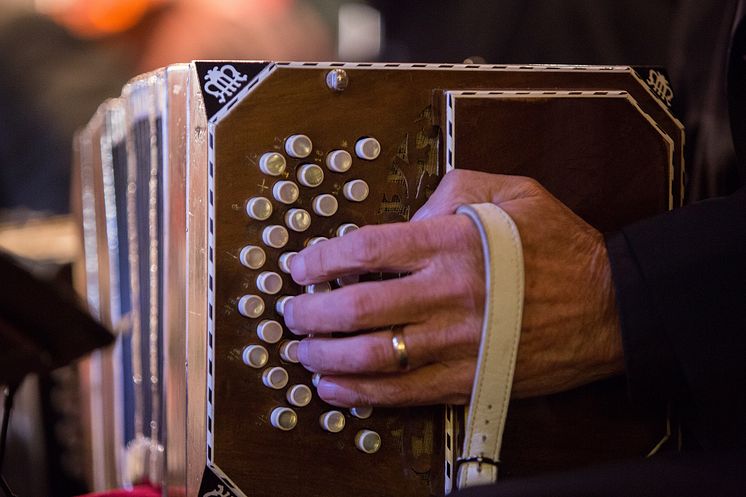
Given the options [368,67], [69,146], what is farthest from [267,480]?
[69,146]

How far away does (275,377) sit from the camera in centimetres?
76

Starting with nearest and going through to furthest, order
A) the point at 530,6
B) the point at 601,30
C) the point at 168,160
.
→ the point at 168,160, the point at 601,30, the point at 530,6

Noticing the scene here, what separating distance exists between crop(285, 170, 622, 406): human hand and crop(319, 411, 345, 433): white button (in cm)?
2

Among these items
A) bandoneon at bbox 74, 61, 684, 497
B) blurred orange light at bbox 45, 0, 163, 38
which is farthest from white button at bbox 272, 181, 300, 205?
blurred orange light at bbox 45, 0, 163, 38

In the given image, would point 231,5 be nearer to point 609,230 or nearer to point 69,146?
point 69,146

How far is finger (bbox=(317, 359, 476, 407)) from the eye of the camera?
2.44 ft

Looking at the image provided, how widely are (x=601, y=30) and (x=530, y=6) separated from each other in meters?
0.19

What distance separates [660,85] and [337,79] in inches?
15.8

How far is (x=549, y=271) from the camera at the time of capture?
76cm

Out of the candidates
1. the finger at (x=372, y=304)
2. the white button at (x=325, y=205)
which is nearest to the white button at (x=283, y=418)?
the finger at (x=372, y=304)

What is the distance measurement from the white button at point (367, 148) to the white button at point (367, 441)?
291 millimetres

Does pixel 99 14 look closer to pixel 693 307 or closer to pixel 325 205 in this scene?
pixel 325 205

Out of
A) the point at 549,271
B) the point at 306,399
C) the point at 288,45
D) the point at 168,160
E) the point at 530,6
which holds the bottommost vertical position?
the point at 306,399

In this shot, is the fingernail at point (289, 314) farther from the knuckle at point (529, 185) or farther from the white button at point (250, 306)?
the knuckle at point (529, 185)
